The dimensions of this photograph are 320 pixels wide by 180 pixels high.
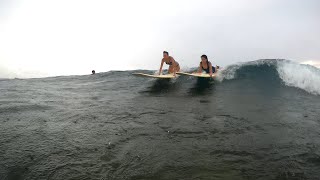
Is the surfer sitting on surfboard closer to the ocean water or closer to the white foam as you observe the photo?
the ocean water

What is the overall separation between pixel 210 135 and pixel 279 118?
2787mm

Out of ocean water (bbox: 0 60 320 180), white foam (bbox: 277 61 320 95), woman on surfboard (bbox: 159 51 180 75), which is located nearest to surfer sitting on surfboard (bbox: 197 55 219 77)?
woman on surfboard (bbox: 159 51 180 75)

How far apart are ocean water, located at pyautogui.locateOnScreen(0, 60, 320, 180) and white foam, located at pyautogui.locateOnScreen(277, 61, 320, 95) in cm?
95

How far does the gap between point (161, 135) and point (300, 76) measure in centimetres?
1059

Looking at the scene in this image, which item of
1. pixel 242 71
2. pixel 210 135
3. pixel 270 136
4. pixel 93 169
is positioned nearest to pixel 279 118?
pixel 270 136

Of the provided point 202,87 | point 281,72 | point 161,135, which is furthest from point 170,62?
point 161,135

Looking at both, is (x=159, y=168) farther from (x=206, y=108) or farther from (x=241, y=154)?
(x=206, y=108)

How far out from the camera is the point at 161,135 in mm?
6168

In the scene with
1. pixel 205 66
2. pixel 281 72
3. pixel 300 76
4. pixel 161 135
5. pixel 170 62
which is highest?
pixel 170 62

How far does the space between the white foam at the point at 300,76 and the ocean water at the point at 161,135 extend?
954mm

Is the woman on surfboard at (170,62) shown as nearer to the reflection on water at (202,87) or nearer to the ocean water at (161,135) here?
the reflection on water at (202,87)

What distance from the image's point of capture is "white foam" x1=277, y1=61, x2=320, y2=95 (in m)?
12.6

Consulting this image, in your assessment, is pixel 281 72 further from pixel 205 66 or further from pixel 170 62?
pixel 170 62

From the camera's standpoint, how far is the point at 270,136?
245 inches
